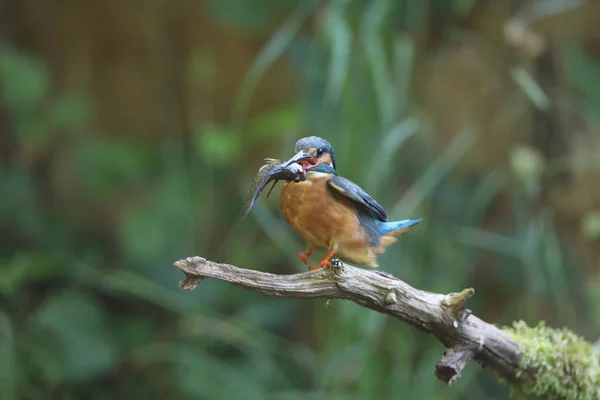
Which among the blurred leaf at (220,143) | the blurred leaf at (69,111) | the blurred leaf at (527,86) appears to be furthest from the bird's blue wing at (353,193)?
the blurred leaf at (69,111)

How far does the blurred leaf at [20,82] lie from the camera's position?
1.97 meters

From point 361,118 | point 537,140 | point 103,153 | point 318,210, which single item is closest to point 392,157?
point 361,118

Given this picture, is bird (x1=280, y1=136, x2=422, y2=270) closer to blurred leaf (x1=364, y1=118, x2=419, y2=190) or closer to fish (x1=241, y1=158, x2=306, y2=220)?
fish (x1=241, y1=158, x2=306, y2=220)

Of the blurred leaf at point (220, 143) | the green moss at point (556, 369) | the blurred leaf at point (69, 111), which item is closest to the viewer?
the green moss at point (556, 369)

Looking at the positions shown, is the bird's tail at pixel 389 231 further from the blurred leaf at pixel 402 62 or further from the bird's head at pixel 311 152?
the blurred leaf at pixel 402 62

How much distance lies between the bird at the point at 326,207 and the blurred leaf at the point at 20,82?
154cm

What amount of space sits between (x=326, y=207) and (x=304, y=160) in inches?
1.9

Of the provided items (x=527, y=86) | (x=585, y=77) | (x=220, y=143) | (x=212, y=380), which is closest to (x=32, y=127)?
(x=220, y=143)

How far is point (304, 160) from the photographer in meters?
0.65

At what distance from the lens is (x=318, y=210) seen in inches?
25.6

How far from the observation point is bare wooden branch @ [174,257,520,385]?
2.18ft

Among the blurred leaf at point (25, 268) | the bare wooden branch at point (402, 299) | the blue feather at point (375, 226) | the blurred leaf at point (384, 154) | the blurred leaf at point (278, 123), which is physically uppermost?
the blurred leaf at point (278, 123)

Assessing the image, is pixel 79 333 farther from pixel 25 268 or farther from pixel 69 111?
pixel 69 111

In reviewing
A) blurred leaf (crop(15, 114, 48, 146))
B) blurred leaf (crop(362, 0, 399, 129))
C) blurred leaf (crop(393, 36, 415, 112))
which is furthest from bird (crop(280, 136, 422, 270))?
blurred leaf (crop(15, 114, 48, 146))
